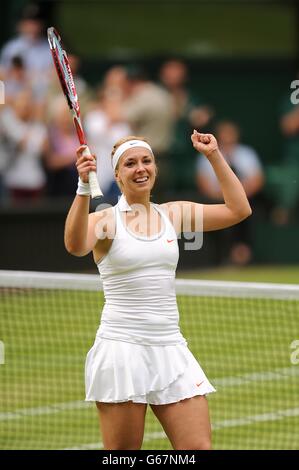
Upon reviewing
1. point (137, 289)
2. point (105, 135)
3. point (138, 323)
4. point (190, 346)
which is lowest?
point (190, 346)

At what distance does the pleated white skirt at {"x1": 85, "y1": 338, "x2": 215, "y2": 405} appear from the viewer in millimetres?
6195

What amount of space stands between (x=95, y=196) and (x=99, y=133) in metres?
10.1

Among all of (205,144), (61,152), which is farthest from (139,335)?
(61,152)

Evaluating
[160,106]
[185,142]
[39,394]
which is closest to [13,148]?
[160,106]

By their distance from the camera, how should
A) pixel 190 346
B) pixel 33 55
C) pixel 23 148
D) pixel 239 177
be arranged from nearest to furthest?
1. pixel 190 346
2. pixel 23 148
3. pixel 33 55
4. pixel 239 177

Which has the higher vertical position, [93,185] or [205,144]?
[205,144]

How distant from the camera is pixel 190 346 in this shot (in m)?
10.8

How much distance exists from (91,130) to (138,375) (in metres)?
9.94

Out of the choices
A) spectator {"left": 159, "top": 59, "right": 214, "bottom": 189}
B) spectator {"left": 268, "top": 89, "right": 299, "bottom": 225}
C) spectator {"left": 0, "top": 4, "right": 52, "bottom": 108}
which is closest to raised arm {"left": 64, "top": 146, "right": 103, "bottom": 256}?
spectator {"left": 0, "top": 4, "right": 52, "bottom": 108}

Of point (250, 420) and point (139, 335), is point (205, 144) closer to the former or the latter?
point (139, 335)

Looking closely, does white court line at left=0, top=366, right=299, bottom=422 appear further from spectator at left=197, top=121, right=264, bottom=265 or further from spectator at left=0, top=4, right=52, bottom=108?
spectator at left=197, top=121, right=264, bottom=265

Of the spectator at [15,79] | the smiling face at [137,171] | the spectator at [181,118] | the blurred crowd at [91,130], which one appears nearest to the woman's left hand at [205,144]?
the smiling face at [137,171]

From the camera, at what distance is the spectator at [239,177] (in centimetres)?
1750

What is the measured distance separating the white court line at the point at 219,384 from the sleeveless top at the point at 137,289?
3179 mm
